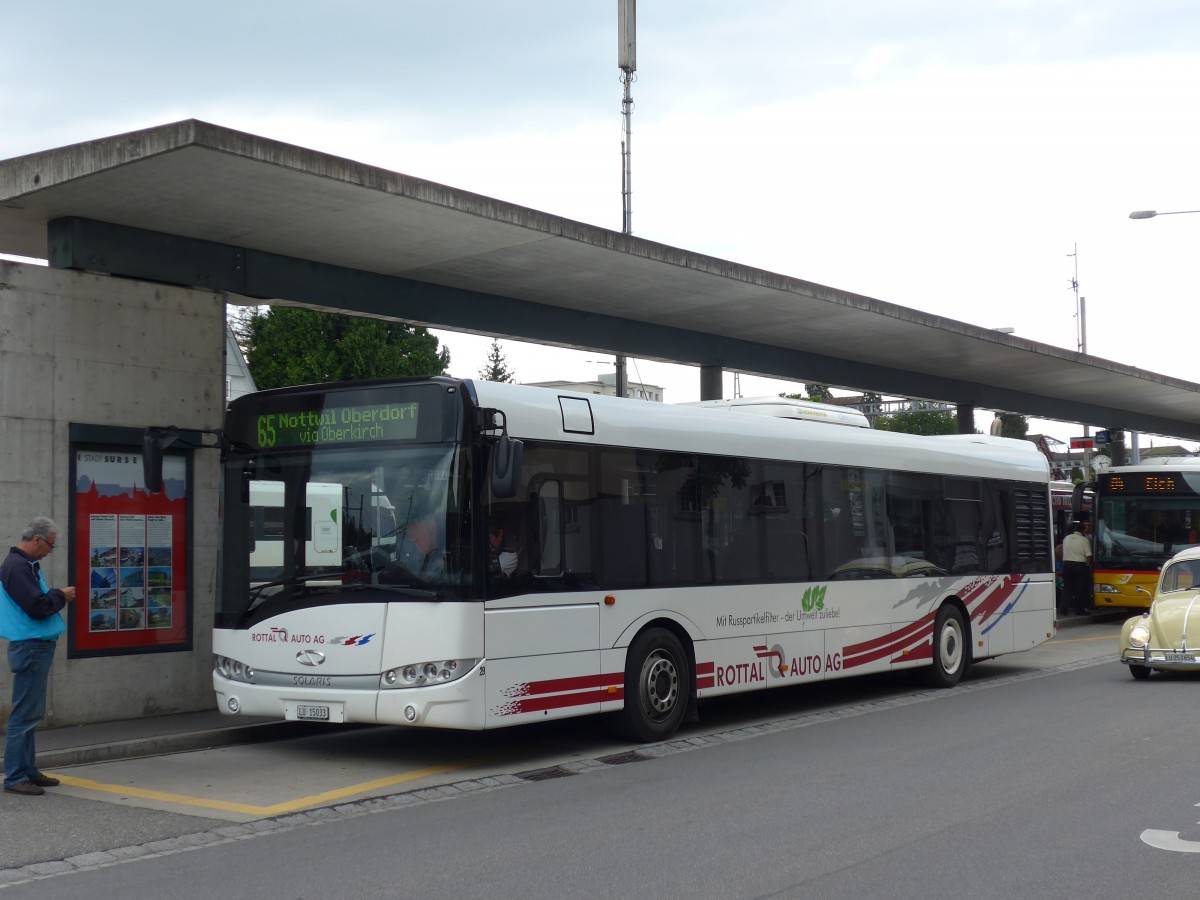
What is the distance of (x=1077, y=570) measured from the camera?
27.3 meters

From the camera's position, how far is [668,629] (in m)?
11.7

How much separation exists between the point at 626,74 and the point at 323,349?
33927 millimetres

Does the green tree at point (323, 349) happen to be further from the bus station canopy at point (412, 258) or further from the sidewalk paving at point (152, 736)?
the sidewalk paving at point (152, 736)

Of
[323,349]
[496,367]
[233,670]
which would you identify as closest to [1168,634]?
[233,670]

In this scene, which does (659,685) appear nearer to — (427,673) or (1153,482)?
(427,673)

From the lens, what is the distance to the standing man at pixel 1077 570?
27.2 meters

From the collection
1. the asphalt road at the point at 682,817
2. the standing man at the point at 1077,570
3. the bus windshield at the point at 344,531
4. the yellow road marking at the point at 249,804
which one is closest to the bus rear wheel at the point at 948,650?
the asphalt road at the point at 682,817

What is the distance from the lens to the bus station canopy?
37.5 feet

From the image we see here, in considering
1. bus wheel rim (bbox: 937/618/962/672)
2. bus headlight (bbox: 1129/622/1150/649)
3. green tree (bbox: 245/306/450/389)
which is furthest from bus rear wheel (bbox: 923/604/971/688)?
green tree (bbox: 245/306/450/389)

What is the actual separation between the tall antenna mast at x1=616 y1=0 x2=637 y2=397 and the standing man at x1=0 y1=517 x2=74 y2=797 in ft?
40.9

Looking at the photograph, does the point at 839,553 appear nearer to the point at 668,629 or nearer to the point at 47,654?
the point at 668,629

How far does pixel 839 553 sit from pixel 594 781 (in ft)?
16.8

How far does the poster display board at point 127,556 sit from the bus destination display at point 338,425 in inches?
93.5

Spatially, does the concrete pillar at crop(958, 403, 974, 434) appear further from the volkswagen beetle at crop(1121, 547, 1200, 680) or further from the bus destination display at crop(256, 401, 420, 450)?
the bus destination display at crop(256, 401, 420, 450)
